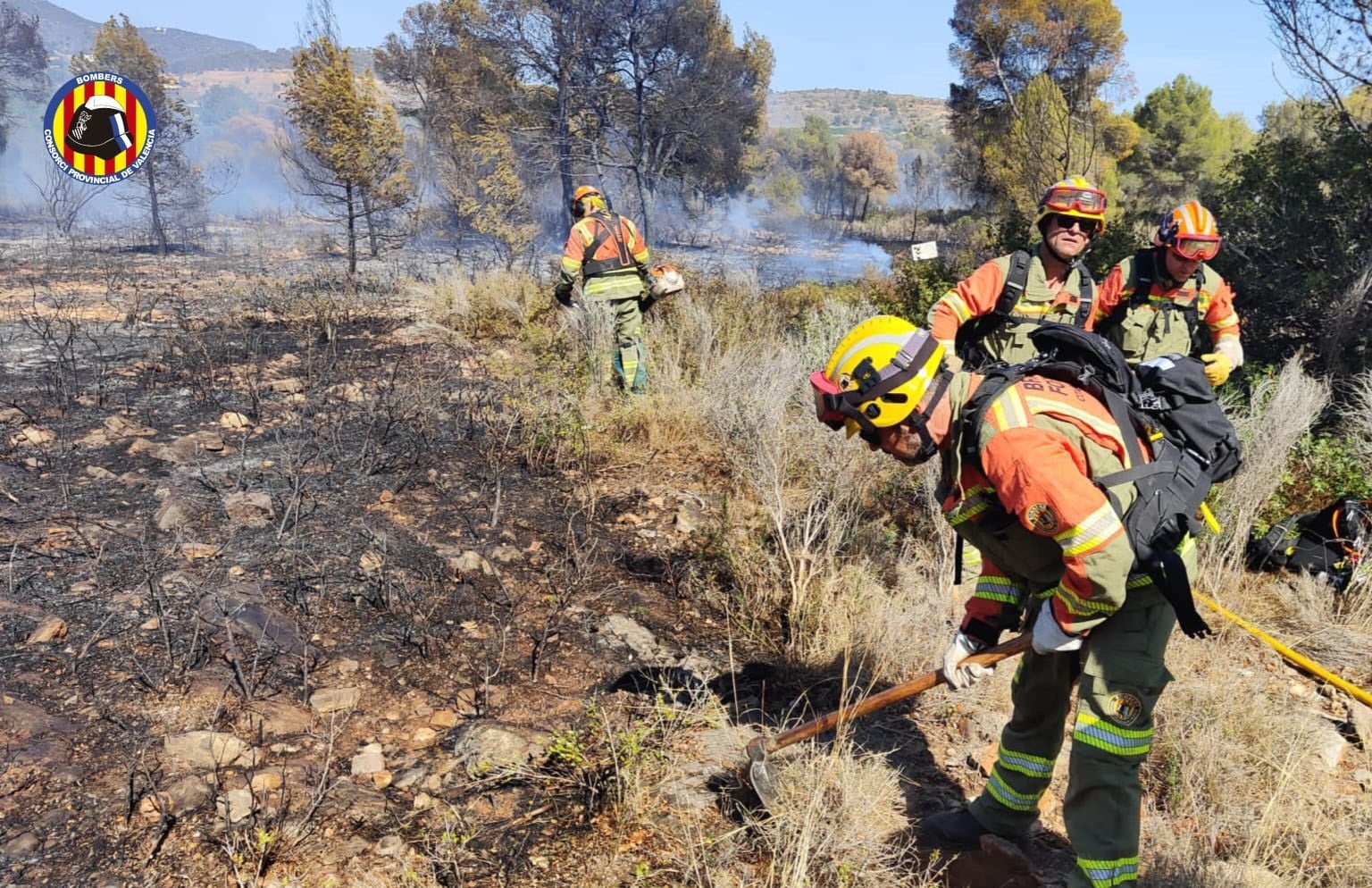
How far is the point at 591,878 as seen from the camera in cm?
211

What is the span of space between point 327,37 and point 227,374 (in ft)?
21.0

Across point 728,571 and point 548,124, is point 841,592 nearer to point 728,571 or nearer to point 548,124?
point 728,571

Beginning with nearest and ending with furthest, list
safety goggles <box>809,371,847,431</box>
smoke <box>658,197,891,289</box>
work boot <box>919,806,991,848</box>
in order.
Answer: safety goggles <box>809,371,847,431</box>
work boot <box>919,806,991,848</box>
smoke <box>658,197,891,289</box>

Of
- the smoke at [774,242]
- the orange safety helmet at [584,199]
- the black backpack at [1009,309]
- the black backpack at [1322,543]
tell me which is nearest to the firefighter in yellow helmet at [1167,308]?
the black backpack at [1009,309]

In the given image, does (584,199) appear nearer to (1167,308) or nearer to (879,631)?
(1167,308)

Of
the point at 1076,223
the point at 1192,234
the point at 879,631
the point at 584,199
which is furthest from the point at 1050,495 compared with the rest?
the point at 584,199

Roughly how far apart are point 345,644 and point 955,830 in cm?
225

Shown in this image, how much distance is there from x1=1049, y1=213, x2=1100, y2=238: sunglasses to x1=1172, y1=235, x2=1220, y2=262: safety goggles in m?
0.34

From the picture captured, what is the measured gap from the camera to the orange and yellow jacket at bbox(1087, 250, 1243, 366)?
376cm

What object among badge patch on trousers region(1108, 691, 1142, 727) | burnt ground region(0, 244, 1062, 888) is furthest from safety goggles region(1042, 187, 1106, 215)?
badge patch on trousers region(1108, 691, 1142, 727)

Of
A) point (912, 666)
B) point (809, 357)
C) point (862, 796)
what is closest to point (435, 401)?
point (809, 357)

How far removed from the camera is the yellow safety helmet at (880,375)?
6.14ft

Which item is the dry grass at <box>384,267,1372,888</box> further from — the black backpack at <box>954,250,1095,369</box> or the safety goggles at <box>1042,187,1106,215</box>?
the safety goggles at <box>1042,187,1106,215</box>

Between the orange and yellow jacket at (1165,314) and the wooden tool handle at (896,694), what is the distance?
215 cm
